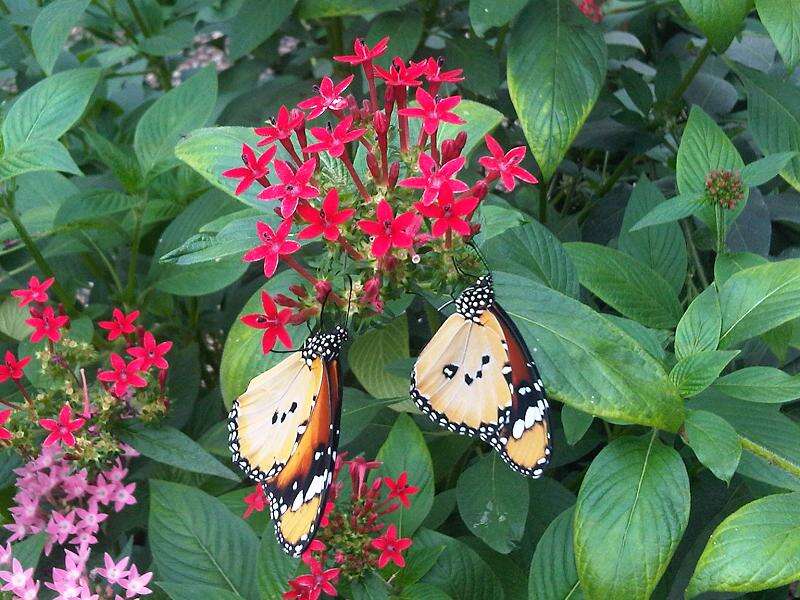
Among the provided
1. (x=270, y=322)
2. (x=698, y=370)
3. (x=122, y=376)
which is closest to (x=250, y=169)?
(x=270, y=322)

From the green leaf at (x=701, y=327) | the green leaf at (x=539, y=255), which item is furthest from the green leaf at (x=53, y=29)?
the green leaf at (x=701, y=327)

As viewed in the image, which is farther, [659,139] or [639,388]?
[659,139]

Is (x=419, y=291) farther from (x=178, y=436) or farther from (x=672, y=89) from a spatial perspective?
(x=672, y=89)

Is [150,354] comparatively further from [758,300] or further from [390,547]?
[758,300]

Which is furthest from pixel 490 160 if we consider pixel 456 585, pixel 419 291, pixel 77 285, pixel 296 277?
pixel 77 285

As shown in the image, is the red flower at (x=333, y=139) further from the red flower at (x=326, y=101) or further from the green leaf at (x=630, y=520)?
the green leaf at (x=630, y=520)
